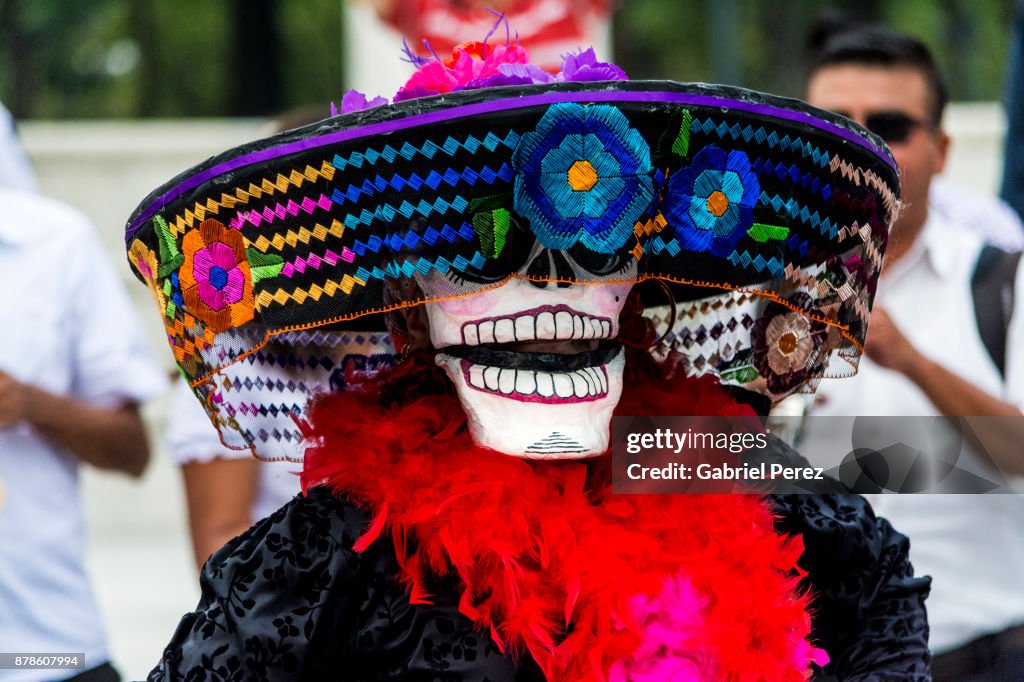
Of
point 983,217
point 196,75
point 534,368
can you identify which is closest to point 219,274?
point 534,368

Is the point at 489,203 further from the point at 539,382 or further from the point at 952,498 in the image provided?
the point at 952,498

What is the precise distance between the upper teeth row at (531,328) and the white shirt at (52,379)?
1.12m

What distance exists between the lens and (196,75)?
14.8m

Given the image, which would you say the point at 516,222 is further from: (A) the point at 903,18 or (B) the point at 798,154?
(A) the point at 903,18

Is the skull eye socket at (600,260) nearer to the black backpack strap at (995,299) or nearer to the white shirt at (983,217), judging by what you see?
the black backpack strap at (995,299)

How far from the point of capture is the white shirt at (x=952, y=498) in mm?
2543

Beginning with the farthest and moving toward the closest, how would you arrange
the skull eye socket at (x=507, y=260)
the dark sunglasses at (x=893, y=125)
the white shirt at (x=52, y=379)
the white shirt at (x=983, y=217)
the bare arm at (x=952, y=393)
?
the white shirt at (x=983, y=217)
the dark sunglasses at (x=893, y=125)
the bare arm at (x=952, y=393)
the white shirt at (x=52, y=379)
the skull eye socket at (x=507, y=260)

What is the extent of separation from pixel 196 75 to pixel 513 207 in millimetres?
14059

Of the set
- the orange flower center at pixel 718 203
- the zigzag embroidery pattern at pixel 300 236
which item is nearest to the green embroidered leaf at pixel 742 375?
the orange flower center at pixel 718 203

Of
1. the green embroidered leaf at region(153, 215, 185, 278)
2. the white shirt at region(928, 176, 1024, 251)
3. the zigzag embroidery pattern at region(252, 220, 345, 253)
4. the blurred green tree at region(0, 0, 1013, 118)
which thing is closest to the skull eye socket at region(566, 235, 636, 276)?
the zigzag embroidery pattern at region(252, 220, 345, 253)

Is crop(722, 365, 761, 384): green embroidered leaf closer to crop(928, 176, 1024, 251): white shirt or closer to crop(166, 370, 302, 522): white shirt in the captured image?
crop(166, 370, 302, 522): white shirt

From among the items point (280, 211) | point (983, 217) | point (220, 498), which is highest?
point (280, 211)

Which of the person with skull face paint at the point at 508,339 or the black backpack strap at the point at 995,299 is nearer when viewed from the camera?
the person with skull face paint at the point at 508,339

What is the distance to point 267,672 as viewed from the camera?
1.65 metres
